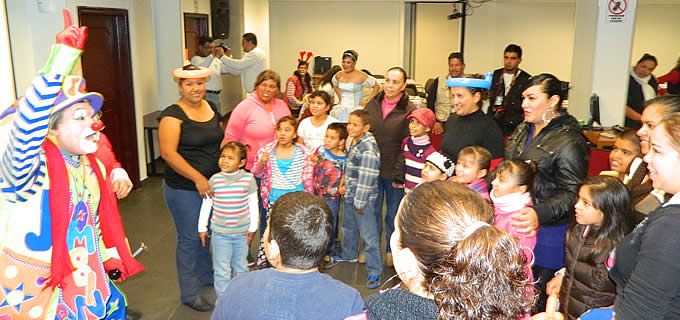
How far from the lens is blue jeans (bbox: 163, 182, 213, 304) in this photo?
345cm

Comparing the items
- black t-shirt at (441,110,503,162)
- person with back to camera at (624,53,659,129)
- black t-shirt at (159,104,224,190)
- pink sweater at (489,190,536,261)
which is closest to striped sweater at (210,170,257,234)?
black t-shirt at (159,104,224,190)

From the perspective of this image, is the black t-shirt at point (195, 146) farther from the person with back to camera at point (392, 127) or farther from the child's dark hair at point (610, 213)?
the child's dark hair at point (610, 213)

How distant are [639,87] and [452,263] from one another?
646 centimetres

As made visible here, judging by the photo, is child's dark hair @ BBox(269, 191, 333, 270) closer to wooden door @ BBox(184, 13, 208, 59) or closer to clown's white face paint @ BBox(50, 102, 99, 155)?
clown's white face paint @ BBox(50, 102, 99, 155)

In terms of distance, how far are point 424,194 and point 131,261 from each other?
1.87 meters

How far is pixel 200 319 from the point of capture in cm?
348

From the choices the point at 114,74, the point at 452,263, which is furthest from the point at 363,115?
the point at 114,74

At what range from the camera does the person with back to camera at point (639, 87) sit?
655 cm

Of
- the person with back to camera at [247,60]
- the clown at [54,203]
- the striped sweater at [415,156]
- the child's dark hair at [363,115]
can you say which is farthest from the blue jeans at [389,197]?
the person with back to camera at [247,60]

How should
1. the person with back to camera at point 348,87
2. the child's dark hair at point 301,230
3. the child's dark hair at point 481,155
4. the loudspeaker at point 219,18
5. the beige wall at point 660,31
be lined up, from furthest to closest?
the beige wall at point 660,31, the loudspeaker at point 219,18, the person with back to camera at point 348,87, the child's dark hair at point 481,155, the child's dark hair at point 301,230

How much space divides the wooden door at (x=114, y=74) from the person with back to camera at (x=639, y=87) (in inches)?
223

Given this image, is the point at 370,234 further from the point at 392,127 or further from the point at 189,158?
the point at 189,158

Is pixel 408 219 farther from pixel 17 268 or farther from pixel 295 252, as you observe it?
pixel 17 268

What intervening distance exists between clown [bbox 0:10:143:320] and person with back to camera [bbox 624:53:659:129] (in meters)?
6.12
